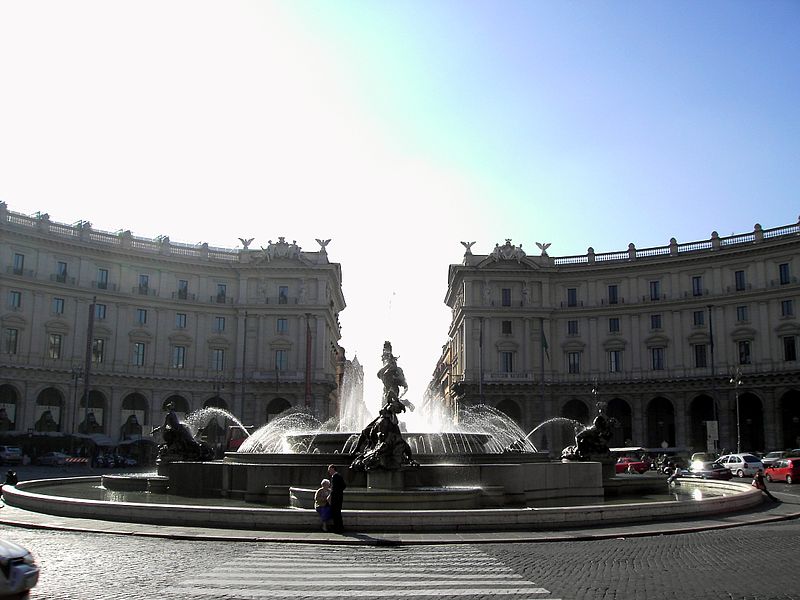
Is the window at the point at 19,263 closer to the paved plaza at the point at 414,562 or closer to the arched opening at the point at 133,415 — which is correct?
the arched opening at the point at 133,415

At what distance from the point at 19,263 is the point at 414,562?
68.0 metres

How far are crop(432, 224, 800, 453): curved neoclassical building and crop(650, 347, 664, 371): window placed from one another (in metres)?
0.14

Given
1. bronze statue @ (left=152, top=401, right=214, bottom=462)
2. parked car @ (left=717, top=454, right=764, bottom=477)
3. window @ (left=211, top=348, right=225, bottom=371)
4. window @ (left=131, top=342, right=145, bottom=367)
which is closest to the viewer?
bronze statue @ (left=152, top=401, right=214, bottom=462)

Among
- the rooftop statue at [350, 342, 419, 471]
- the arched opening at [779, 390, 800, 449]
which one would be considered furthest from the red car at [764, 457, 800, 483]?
the arched opening at [779, 390, 800, 449]

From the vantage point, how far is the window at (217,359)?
83.1m

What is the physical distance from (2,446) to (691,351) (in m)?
61.5

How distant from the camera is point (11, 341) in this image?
69.4m

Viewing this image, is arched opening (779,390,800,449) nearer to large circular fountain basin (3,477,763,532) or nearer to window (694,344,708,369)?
window (694,344,708,369)

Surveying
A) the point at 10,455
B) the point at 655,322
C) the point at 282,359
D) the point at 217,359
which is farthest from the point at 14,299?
the point at 655,322

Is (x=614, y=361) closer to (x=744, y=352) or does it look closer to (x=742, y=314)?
(x=744, y=352)

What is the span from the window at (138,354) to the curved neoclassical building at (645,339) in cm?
3293

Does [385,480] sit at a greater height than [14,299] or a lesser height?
lesser

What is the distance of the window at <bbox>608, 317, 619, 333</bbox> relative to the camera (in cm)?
8188

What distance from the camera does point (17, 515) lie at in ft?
61.5
